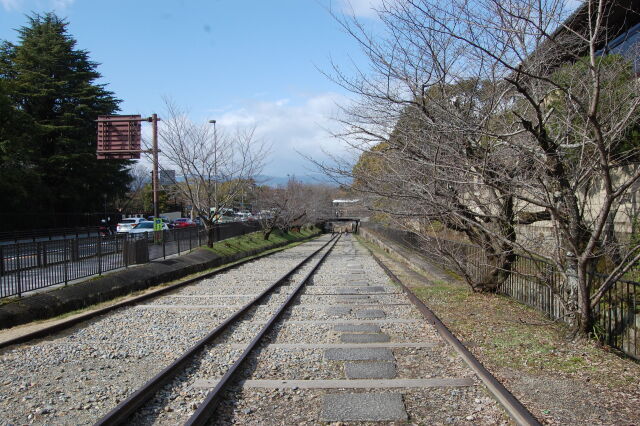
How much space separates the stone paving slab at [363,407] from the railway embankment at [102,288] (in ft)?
24.0

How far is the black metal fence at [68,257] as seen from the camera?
1060cm

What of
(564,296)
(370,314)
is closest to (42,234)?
(370,314)

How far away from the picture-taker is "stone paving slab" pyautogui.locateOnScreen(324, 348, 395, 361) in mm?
6625

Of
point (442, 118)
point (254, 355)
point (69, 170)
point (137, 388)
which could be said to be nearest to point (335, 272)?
point (442, 118)

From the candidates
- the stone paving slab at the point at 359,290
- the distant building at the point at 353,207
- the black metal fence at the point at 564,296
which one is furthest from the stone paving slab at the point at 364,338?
the stone paving slab at the point at 359,290

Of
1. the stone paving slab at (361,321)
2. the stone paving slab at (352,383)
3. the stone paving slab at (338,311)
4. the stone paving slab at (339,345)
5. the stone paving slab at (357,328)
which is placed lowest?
the stone paving slab at (338,311)

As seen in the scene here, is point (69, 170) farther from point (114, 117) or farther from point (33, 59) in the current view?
point (114, 117)

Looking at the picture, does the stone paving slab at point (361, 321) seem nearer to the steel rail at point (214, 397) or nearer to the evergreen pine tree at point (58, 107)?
the steel rail at point (214, 397)

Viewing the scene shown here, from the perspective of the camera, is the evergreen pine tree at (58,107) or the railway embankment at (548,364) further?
the evergreen pine tree at (58,107)

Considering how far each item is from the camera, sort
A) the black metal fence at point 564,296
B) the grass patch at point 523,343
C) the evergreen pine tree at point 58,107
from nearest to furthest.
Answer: the grass patch at point 523,343 → the black metal fence at point 564,296 → the evergreen pine tree at point 58,107

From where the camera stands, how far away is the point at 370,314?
9.75m

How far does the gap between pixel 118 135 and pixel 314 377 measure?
2302cm

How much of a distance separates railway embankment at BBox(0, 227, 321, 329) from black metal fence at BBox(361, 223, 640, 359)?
828 centimetres

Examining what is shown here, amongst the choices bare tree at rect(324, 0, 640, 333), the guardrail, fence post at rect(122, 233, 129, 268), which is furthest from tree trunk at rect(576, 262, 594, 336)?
the guardrail
